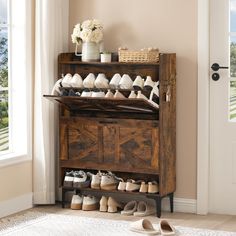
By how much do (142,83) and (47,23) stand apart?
3.29 feet

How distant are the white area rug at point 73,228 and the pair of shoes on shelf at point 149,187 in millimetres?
356

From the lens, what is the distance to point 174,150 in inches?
215

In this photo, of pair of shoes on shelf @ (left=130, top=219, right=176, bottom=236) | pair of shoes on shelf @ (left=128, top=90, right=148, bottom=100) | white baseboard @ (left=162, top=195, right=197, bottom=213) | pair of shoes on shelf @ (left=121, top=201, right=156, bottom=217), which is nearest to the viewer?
pair of shoes on shelf @ (left=130, top=219, right=176, bottom=236)

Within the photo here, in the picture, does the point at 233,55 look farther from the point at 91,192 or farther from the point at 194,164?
the point at 91,192

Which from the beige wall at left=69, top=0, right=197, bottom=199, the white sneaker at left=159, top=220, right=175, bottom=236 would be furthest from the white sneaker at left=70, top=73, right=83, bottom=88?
the white sneaker at left=159, top=220, right=175, bottom=236

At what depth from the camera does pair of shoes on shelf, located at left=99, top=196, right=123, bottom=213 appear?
545 centimetres

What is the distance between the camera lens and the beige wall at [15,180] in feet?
17.4

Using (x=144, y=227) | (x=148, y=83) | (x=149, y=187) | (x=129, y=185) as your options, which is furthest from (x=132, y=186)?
(x=148, y=83)

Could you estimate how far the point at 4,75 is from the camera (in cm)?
551

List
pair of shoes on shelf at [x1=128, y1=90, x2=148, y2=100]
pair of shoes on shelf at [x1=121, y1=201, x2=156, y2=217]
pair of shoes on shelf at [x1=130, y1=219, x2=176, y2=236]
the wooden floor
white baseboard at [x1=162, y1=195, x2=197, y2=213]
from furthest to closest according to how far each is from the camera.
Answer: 1. white baseboard at [x1=162, y1=195, x2=197, y2=213]
2. pair of shoes on shelf at [x1=121, y1=201, x2=156, y2=217]
3. pair of shoes on shelf at [x1=128, y1=90, x2=148, y2=100]
4. the wooden floor
5. pair of shoes on shelf at [x1=130, y1=219, x2=176, y2=236]

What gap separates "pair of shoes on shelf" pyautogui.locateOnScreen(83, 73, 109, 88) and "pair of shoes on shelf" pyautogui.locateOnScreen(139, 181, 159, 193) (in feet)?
2.88

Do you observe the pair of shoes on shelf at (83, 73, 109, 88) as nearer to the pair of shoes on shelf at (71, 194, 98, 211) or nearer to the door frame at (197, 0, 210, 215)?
the door frame at (197, 0, 210, 215)

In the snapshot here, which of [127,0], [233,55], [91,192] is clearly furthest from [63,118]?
[233,55]

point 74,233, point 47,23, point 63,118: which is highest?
point 47,23
